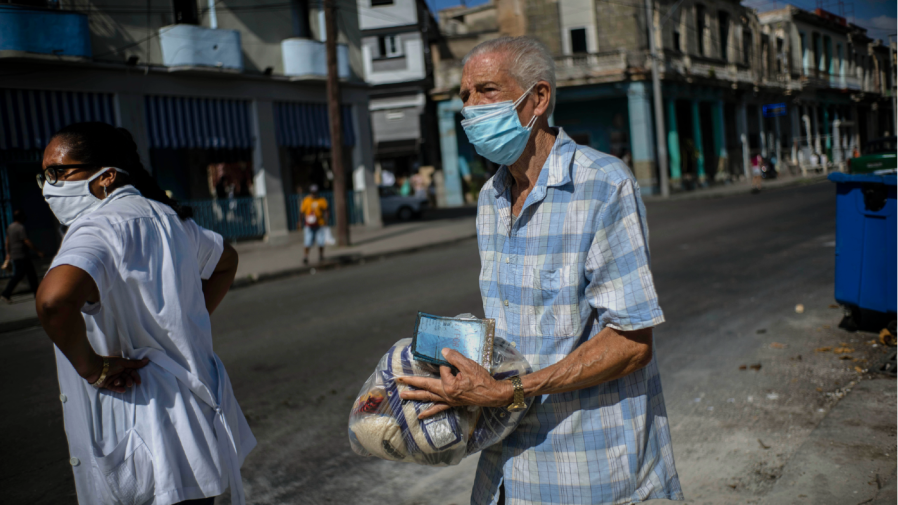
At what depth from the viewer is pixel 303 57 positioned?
1814 centimetres

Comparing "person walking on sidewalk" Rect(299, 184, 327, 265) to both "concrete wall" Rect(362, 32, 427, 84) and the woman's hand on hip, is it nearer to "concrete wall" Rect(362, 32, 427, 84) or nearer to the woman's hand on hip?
the woman's hand on hip

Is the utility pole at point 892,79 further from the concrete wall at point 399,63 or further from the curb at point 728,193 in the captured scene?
the concrete wall at point 399,63

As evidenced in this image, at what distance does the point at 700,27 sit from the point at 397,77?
15.4m

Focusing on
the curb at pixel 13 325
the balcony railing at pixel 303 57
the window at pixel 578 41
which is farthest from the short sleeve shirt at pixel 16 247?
the window at pixel 578 41

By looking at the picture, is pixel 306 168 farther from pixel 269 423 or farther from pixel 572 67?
pixel 269 423

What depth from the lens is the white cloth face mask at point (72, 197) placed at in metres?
2.10

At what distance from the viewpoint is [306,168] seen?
2280cm

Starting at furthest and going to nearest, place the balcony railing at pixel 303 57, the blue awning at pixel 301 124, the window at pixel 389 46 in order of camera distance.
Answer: the window at pixel 389 46
the blue awning at pixel 301 124
the balcony railing at pixel 303 57

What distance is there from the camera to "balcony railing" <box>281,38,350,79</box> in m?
18.0

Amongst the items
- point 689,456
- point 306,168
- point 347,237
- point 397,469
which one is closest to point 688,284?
point 689,456

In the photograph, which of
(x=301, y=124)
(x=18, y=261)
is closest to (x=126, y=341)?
(x=18, y=261)

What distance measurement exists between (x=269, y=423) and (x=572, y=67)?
27.5m

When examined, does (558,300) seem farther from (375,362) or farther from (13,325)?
(375,362)

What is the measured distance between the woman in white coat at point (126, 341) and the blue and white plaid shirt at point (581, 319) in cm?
96
